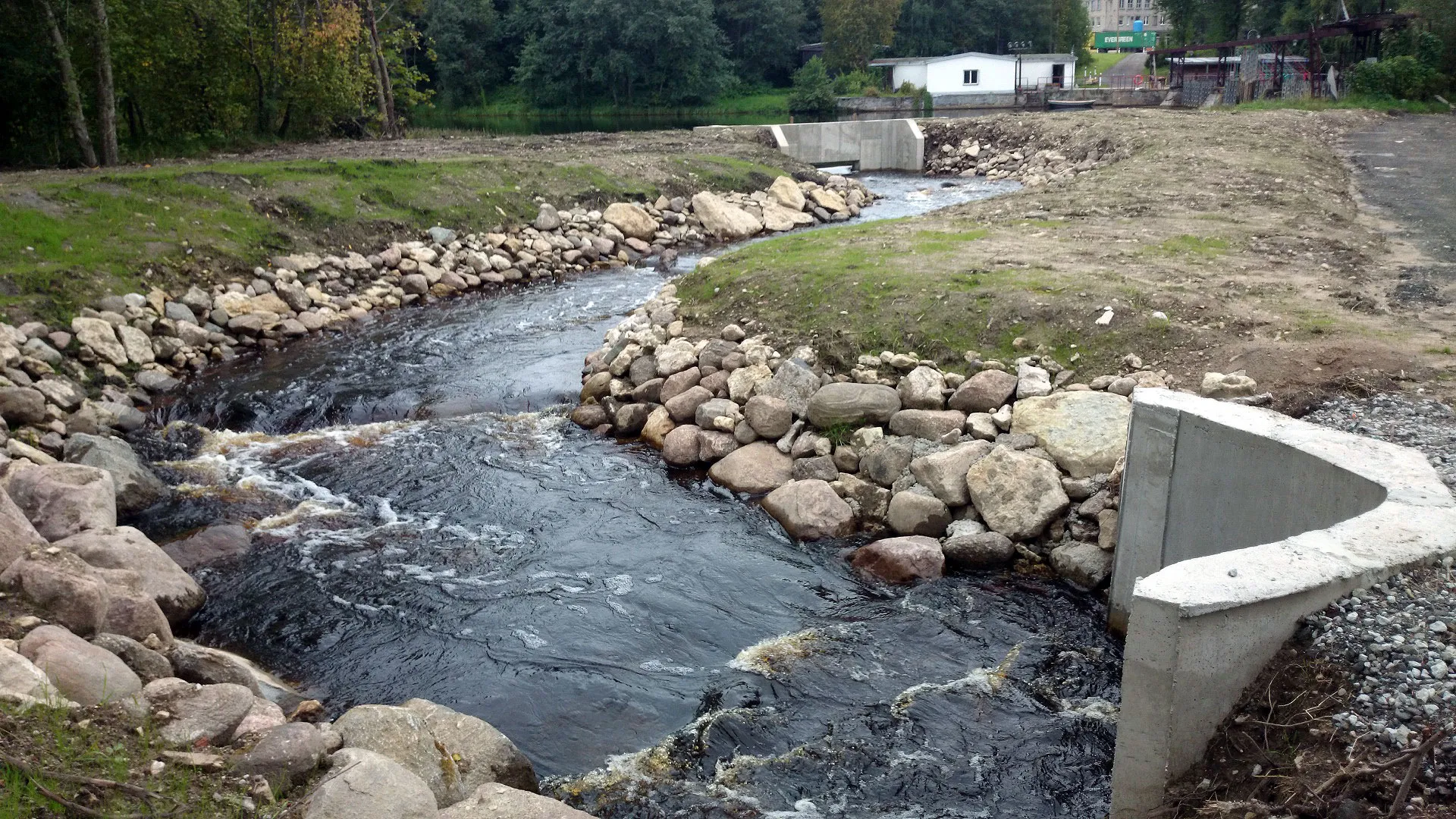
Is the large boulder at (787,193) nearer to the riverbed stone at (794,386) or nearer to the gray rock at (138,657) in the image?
the riverbed stone at (794,386)

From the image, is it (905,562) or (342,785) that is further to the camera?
(905,562)

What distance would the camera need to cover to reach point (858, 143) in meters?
48.2

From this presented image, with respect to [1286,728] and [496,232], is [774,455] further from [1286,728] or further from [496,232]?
[496,232]

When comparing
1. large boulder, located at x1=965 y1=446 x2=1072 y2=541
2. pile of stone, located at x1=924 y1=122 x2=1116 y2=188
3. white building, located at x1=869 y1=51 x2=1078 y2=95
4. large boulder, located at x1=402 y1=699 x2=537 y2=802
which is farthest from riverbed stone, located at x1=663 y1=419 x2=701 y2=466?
white building, located at x1=869 y1=51 x2=1078 y2=95

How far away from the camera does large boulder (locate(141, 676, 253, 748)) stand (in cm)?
610

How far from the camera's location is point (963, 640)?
9.20 metres

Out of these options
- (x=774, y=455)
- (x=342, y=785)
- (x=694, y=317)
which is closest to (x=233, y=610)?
(x=342, y=785)

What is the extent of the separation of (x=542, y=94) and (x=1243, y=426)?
79.7m

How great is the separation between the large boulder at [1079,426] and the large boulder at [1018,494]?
27cm

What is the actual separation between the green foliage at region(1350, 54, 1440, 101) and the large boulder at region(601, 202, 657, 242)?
110 feet

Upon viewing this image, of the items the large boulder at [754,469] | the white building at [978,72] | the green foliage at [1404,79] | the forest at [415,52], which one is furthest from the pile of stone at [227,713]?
the white building at [978,72]

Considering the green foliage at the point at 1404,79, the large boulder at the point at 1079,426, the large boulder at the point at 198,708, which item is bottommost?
the large boulder at the point at 198,708

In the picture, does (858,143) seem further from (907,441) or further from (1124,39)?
(1124,39)

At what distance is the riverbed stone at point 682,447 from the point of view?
13.5 metres
